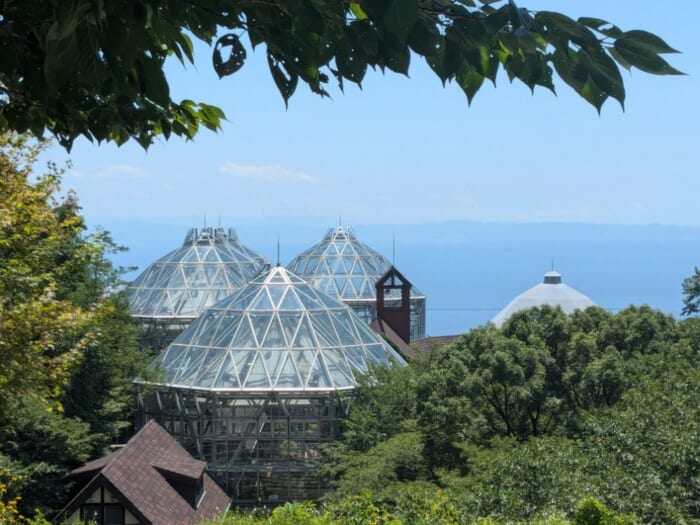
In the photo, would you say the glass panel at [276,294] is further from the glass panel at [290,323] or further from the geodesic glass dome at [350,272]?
the geodesic glass dome at [350,272]

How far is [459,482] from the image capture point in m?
23.0

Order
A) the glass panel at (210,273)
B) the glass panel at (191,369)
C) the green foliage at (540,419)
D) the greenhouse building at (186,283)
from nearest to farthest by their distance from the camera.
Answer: the green foliage at (540,419) < the glass panel at (191,369) < the greenhouse building at (186,283) < the glass panel at (210,273)

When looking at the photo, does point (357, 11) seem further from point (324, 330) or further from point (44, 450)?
point (324, 330)

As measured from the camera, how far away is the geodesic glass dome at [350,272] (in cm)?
5716

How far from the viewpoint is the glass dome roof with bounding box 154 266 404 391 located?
33.9m

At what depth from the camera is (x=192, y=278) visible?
174 ft

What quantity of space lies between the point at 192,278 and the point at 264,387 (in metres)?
20.5

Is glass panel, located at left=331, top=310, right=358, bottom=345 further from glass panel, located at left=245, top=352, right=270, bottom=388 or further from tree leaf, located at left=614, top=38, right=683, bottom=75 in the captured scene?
tree leaf, located at left=614, top=38, right=683, bottom=75

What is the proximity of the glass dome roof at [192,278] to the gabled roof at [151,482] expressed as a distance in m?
23.2

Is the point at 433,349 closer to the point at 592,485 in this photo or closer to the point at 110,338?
the point at 110,338

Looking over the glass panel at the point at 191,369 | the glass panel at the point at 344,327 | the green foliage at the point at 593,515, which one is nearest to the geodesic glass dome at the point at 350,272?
the glass panel at the point at 344,327

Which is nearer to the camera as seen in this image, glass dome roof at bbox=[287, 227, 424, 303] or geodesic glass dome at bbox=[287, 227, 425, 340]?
geodesic glass dome at bbox=[287, 227, 425, 340]

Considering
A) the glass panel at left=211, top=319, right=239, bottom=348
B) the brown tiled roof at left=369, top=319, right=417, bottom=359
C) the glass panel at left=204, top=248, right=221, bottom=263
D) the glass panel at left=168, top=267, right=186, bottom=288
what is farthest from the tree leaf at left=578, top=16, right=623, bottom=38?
the glass panel at left=204, top=248, right=221, bottom=263

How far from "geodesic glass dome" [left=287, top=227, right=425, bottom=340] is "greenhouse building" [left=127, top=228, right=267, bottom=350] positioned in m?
3.68
